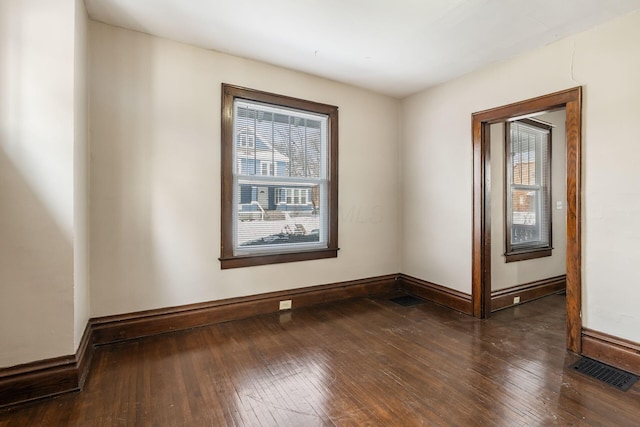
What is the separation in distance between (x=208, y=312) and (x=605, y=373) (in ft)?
10.8

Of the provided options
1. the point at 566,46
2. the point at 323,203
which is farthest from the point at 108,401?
the point at 566,46

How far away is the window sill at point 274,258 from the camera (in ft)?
10.3

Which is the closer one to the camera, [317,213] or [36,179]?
[36,179]

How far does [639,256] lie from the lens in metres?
2.27

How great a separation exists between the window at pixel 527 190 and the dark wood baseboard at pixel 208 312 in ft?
6.52

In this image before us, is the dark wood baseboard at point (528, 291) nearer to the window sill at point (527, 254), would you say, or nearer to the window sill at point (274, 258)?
the window sill at point (527, 254)

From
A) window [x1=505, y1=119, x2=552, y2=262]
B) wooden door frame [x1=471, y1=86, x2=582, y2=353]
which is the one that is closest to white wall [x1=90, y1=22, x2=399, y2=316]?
wooden door frame [x1=471, y1=86, x2=582, y2=353]

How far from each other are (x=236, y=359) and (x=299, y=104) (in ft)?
8.75

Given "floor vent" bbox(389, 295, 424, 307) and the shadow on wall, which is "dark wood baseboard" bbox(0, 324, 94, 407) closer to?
the shadow on wall

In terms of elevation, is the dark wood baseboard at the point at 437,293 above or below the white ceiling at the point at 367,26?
below

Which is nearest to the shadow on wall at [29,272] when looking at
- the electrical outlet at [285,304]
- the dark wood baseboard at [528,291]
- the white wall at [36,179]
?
the white wall at [36,179]

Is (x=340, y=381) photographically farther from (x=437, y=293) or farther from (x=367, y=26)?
(x=367, y=26)

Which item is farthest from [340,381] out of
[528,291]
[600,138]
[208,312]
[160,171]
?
[528,291]

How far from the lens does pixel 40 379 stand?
75.2 inches
